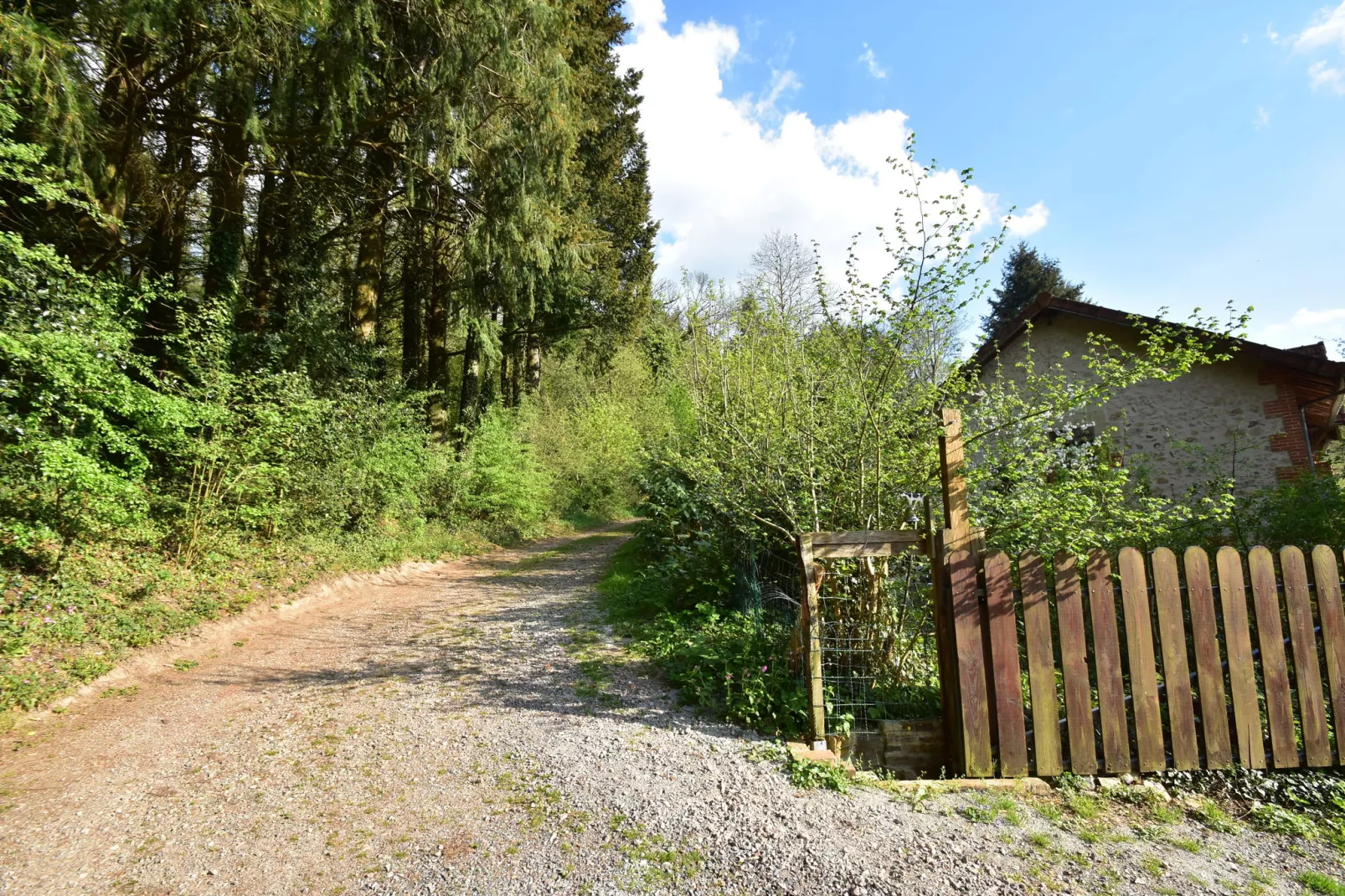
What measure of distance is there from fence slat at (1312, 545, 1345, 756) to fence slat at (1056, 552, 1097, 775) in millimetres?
1516

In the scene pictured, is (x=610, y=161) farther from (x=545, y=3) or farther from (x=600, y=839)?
(x=600, y=839)

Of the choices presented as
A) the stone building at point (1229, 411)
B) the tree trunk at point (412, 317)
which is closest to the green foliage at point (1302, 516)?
the stone building at point (1229, 411)

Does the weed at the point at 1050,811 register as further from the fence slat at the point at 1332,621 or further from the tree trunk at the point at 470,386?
the tree trunk at the point at 470,386

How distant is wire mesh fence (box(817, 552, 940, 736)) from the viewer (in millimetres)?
4434

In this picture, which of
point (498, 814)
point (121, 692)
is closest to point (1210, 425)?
point (498, 814)

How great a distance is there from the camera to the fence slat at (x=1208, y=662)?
3568 mm

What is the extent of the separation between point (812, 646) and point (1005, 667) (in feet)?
3.74

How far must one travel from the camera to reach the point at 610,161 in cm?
1869

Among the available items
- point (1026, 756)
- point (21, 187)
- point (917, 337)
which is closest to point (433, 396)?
point (21, 187)

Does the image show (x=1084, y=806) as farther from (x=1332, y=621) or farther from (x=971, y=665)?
(x=1332, y=621)

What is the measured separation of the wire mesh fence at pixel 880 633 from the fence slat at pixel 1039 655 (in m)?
0.81

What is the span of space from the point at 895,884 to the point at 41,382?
26.3 ft

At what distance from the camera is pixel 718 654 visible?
5078 millimetres

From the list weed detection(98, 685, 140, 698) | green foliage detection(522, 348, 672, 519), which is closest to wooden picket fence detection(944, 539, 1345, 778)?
weed detection(98, 685, 140, 698)
